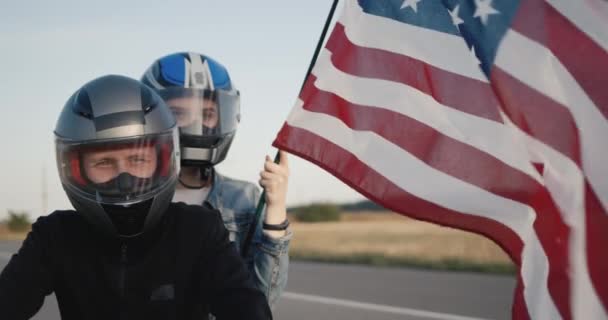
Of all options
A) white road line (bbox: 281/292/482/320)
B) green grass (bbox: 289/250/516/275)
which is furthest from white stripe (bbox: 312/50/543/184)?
green grass (bbox: 289/250/516/275)

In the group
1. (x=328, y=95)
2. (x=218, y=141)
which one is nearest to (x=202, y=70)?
(x=218, y=141)

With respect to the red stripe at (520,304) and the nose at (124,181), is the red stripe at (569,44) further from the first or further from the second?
the nose at (124,181)

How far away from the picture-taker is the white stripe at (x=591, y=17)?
10.5ft

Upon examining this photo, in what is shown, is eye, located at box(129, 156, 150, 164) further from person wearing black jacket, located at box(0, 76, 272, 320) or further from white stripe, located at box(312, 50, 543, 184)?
white stripe, located at box(312, 50, 543, 184)

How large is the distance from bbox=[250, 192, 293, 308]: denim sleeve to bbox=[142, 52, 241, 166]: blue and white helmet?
1.57 ft

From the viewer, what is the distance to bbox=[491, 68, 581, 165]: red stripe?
10.4 ft

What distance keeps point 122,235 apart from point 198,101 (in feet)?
3.40

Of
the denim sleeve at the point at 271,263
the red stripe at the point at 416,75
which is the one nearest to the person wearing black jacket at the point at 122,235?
the denim sleeve at the point at 271,263

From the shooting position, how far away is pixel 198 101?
13.1 feet

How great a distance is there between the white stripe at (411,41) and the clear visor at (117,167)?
1.12 meters

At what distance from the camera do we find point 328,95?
3.85 m

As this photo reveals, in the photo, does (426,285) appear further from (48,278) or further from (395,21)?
(48,278)

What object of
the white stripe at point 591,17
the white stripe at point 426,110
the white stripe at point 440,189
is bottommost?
the white stripe at point 440,189

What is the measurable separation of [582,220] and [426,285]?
29.6 ft
